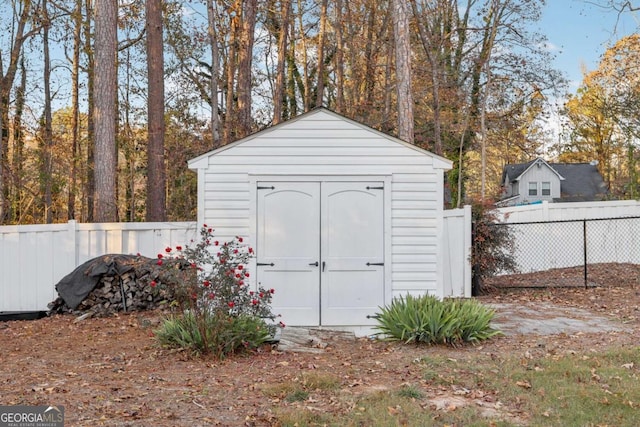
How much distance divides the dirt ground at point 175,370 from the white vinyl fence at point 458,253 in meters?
2.84

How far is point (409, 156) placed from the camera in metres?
8.03

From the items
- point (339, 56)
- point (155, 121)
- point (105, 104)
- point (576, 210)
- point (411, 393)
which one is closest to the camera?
point (411, 393)

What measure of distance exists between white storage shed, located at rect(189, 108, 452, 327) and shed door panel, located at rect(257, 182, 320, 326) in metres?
0.01

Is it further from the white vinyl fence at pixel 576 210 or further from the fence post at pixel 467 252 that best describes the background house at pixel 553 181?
the fence post at pixel 467 252

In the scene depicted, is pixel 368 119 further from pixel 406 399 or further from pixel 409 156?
pixel 406 399

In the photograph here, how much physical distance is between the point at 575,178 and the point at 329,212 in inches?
1059

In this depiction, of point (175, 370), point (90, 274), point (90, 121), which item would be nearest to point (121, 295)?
point (90, 274)

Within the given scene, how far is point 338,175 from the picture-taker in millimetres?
7980

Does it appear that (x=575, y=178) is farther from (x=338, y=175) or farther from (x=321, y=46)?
(x=338, y=175)

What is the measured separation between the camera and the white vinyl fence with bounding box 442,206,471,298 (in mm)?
10828

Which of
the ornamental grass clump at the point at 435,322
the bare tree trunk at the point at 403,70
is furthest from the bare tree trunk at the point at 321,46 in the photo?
the ornamental grass clump at the point at 435,322

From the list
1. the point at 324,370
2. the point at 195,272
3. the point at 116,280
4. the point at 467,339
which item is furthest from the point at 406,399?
the point at 116,280

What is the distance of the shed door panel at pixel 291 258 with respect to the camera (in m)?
7.88

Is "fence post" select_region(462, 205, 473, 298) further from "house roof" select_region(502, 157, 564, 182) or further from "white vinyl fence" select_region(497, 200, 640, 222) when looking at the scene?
"house roof" select_region(502, 157, 564, 182)
